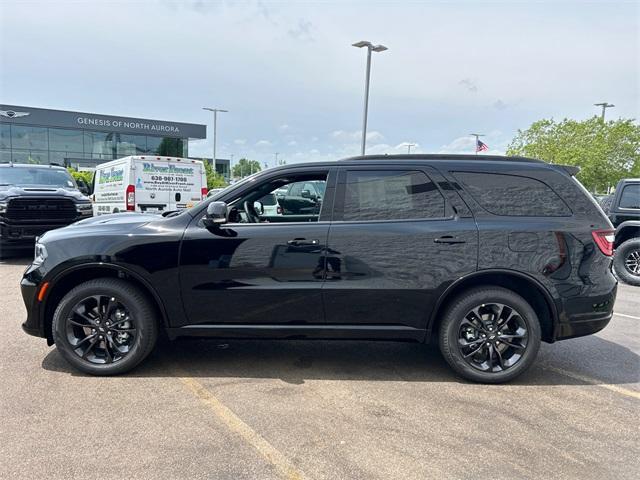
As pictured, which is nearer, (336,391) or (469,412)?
(469,412)

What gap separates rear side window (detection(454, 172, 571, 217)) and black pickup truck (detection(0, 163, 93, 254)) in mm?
8218

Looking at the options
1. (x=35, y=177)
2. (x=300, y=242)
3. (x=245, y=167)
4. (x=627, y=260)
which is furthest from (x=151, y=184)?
(x=245, y=167)

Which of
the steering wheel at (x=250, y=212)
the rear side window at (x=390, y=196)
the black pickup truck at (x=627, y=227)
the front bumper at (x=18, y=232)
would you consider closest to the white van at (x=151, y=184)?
the front bumper at (x=18, y=232)

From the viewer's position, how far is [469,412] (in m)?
3.31

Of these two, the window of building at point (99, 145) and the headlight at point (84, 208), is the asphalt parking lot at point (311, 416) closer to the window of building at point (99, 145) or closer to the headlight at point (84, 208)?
the headlight at point (84, 208)

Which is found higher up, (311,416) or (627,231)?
(627,231)

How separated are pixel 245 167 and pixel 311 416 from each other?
317 ft

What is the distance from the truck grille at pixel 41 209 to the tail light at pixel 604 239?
9.18 m

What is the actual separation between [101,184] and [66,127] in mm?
39127

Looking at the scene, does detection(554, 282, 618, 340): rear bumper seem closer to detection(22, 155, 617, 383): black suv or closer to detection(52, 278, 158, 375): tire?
detection(22, 155, 617, 383): black suv

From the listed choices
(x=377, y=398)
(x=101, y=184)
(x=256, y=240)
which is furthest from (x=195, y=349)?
(x=101, y=184)

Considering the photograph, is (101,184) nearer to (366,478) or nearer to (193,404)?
(193,404)

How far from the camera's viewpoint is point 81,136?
47406 mm

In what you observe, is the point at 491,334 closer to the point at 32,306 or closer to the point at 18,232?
the point at 32,306
